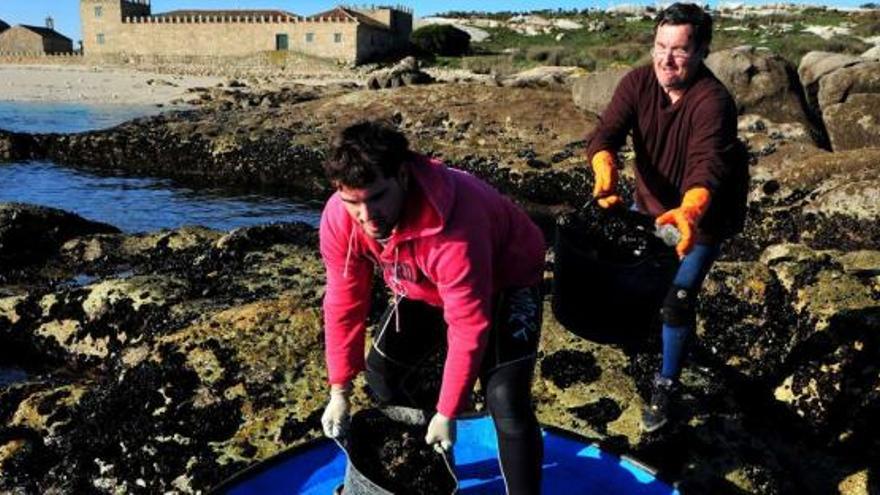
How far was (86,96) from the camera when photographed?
164 ft

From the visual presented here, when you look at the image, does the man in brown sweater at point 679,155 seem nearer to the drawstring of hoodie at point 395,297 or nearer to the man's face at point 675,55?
the man's face at point 675,55

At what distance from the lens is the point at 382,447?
368 cm

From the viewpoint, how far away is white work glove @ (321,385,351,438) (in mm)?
3484

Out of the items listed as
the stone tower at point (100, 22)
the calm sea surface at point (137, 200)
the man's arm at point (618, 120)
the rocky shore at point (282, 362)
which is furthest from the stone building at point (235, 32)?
the man's arm at point (618, 120)

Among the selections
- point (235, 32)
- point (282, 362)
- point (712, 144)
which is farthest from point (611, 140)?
point (235, 32)

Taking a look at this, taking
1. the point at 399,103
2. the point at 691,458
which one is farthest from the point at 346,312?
the point at 399,103

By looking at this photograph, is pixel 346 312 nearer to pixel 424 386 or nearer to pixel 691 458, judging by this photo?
pixel 424 386

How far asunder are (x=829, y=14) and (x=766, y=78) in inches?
2904

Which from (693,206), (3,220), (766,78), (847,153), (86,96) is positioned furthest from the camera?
(86,96)

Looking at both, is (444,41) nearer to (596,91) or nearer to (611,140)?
(596,91)

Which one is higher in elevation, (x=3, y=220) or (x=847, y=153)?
(x=847, y=153)

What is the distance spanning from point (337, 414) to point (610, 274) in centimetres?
174

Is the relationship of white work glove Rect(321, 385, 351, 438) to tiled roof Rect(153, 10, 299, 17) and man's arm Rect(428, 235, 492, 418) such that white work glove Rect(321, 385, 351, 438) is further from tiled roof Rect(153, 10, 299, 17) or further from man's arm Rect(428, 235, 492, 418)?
tiled roof Rect(153, 10, 299, 17)

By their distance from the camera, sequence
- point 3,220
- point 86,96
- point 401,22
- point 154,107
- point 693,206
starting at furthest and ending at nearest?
point 401,22, point 86,96, point 154,107, point 3,220, point 693,206
